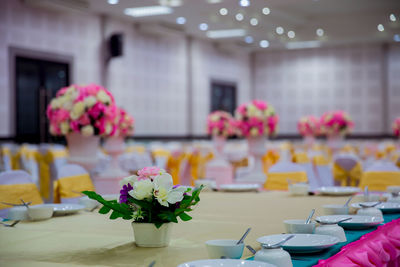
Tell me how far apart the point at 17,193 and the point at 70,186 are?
528 mm

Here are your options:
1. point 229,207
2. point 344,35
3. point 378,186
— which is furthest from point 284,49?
point 229,207

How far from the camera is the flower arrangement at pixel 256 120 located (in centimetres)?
659

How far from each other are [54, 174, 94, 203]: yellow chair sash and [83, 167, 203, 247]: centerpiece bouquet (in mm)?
1926

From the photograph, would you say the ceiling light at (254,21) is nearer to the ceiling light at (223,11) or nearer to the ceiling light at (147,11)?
the ceiling light at (223,11)

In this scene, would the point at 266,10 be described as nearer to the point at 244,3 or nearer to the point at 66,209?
the point at 244,3

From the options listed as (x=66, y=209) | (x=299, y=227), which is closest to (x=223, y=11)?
(x=66, y=209)

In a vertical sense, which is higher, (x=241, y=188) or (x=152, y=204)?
(x=152, y=204)

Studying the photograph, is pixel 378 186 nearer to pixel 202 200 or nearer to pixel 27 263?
pixel 202 200

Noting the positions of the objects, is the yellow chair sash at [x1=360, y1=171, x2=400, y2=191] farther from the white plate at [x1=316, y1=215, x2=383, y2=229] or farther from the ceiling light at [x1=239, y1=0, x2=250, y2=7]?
the ceiling light at [x1=239, y1=0, x2=250, y2=7]

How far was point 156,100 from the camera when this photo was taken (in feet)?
57.0

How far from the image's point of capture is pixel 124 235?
A: 2.24 meters

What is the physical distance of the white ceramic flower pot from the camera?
6.37 ft

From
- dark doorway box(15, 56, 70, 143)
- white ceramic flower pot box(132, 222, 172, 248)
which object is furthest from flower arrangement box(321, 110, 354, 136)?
white ceramic flower pot box(132, 222, 172, 248)

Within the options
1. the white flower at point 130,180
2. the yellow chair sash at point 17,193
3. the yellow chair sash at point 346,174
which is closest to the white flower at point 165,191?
the white flower at point 130,180
